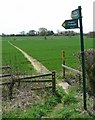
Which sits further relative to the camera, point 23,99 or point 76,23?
point 23,99

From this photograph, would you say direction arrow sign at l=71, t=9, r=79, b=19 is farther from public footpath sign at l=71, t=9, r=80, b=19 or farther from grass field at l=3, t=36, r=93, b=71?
grass field at l=3, t=36, r=93, b=71

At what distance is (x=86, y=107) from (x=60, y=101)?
4.13ft

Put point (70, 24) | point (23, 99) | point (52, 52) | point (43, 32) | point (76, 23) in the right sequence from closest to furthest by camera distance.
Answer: point (76, 23) → point (70, 24) → point (23, 99) → point (52, 52) → point (43, 32)

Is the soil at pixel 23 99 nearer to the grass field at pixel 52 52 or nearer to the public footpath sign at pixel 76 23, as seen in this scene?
the public footpath sign at pixel 76 23

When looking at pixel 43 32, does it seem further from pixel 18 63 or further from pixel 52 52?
pixel 18 63

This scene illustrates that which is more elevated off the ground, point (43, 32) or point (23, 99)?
point (43, 32)

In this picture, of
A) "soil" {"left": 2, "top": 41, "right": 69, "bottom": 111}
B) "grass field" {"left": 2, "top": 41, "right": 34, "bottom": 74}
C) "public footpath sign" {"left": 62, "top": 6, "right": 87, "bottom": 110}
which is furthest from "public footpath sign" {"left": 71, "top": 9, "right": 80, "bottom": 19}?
"grass field" {"left": 2, "top": 41, "right": 34, "bottom": 74}

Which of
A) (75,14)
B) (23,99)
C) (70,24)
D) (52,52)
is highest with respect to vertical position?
(75,14)

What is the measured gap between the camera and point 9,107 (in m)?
8.88

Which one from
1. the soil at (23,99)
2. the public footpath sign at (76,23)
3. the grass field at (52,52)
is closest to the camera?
the public footpath sign at (76,23)

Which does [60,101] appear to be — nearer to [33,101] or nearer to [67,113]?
[33,101]

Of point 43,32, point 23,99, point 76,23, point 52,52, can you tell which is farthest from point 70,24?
point 43,32

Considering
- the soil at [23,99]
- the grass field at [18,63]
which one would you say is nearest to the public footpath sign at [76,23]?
the soil at [23,99]


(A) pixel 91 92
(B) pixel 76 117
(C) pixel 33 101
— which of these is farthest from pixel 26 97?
(B) pixel 76 117
